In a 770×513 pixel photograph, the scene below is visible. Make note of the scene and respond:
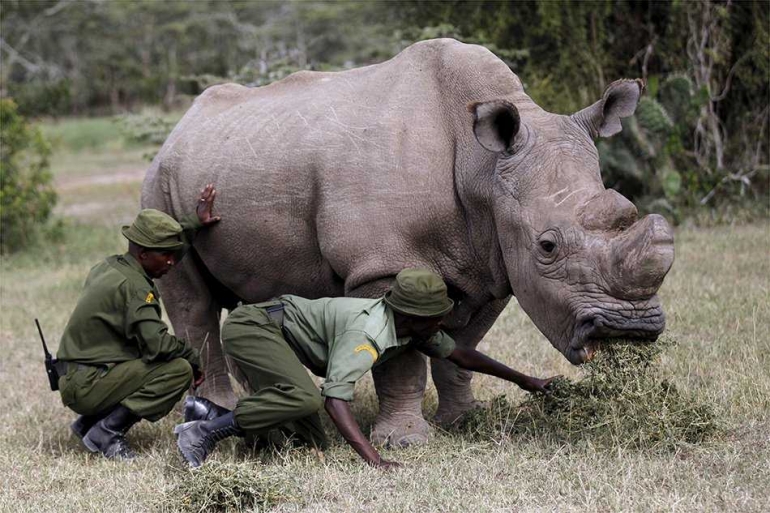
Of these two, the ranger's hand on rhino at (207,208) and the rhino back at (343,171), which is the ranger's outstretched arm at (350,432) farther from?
the ranger's hand on rhino at (207,208)

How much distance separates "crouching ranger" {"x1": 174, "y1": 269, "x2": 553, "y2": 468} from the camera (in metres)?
5.39

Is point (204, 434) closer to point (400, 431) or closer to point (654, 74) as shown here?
point (400, 431)

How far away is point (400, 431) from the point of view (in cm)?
595

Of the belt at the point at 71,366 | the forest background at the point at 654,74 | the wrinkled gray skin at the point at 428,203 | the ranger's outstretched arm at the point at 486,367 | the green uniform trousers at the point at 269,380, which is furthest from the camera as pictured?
the forest background at the point at 654,74

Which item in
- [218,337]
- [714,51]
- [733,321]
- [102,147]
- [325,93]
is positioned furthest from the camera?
[102,147]

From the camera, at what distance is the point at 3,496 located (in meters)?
5.33

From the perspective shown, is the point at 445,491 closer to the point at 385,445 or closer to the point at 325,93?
the point at 385,445


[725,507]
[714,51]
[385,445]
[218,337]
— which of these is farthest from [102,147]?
[725,507]

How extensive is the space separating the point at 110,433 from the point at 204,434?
784mm

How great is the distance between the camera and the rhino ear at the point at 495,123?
5.32 metres

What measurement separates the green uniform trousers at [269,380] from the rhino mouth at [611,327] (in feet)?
4.57

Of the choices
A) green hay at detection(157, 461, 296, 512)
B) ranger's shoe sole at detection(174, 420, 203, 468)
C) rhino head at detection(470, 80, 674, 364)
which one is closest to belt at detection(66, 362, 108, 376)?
ranger's shoe sole at detection(174, 420, 203, 468)

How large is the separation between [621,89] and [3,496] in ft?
12.3

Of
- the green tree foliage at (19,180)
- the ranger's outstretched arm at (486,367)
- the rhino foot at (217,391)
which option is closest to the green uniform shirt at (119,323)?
the rhino foot at (217,391)
